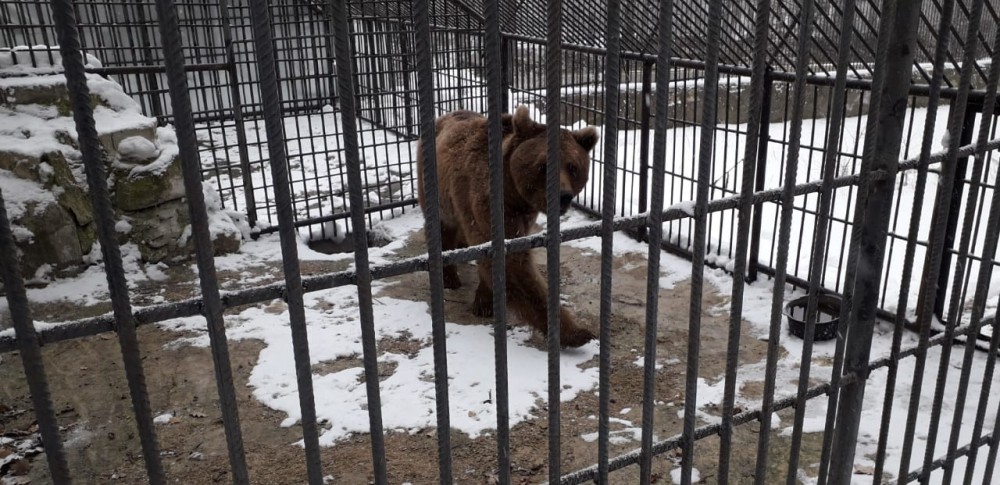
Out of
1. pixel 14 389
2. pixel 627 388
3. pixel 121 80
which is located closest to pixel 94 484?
pixel 14 389

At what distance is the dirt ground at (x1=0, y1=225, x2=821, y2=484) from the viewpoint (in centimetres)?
342

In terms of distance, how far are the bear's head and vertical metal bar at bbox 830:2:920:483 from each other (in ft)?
6.26

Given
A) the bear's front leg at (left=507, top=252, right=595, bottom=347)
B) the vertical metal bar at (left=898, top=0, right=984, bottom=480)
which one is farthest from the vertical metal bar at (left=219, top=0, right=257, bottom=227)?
the vertical metal bar at (left=898, top=0, right=984, bottom=480)

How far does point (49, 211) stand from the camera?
538 cm

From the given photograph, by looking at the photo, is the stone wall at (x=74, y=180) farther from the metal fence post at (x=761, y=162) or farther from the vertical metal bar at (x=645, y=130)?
the metal fence post at (x=761, y=162)

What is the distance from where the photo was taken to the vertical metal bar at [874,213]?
1.88m

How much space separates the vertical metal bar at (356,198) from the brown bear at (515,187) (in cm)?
215

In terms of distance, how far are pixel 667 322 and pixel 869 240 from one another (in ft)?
9.96

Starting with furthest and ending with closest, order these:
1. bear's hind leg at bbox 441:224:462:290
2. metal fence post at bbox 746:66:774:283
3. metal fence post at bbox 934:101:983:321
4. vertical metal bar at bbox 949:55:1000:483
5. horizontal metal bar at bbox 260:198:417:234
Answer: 1. horizontal metal bar at bbox 260:198:417:234
2. bear's hind leg at bbox 441:224:462:290
3. metal fence post at bbox 746:66:774:283
4. metal fence post at bbox 934:101:983:321
5. vertical metal bar at bbox 949:55:1000:483

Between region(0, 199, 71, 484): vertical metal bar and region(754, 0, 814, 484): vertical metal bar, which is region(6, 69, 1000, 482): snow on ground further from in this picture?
region(0, 199, 71, 484): vertical metal bar

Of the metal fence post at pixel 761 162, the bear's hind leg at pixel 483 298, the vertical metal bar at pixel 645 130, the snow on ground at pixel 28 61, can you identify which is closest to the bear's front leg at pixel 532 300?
the bear's hind leg at pixel 483 298

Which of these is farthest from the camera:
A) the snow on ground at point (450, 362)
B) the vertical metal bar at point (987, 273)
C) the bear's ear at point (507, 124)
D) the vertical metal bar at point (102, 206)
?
the bear's ear at point (507, 124)

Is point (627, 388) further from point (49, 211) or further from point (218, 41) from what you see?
point (218, 41)

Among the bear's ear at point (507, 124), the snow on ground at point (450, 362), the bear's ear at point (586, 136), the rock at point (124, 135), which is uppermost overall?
the bear's ear at point (507, 124)
